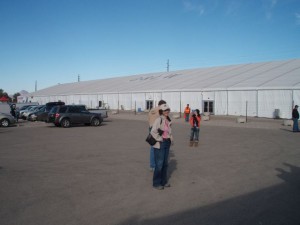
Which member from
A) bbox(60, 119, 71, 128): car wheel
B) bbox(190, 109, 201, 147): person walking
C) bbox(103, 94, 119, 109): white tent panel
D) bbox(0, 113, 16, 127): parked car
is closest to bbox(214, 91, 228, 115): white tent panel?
bbox(60, 119, 71, 128): car wheel

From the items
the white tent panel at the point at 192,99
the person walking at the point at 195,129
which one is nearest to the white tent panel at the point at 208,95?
the white tent panel at the point at 192,99

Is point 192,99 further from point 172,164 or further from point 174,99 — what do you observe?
point 172,164

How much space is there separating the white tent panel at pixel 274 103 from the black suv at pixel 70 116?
54.4 feet

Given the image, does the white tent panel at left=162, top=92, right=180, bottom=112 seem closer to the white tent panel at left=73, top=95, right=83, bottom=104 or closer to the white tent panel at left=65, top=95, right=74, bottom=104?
the white tent panel at left=73, top=95, right=83, bottom=104

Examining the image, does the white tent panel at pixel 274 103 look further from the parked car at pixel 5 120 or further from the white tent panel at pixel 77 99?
the white tent panel at pixel 77 99

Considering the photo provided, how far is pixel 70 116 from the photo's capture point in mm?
22734

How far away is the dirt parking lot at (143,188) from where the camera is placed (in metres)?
5.01

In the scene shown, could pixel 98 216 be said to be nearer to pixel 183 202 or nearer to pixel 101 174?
pixel 183 202

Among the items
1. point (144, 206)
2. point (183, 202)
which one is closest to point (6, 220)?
point (144, 206)

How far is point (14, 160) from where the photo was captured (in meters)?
9.66

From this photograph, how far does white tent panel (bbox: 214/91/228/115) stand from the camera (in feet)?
109

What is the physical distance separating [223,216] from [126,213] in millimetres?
1656

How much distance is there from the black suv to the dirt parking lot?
11.1m

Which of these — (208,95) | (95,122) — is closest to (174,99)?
(208,95)
